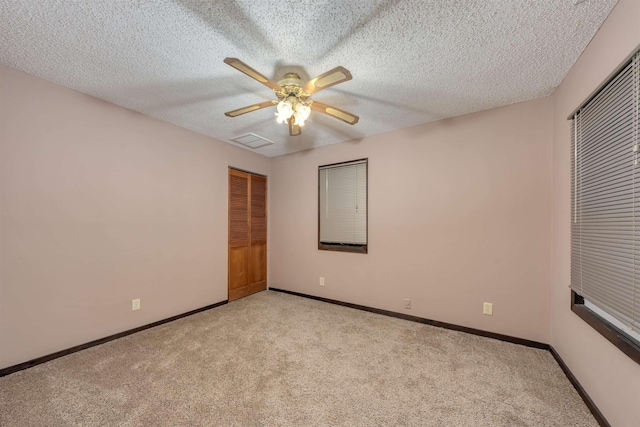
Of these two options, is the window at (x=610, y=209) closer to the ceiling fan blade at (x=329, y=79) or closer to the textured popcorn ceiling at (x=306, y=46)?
the textured popcorn ceiling at (x=306, y=46)

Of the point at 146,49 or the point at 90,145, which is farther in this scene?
the point at 90,145

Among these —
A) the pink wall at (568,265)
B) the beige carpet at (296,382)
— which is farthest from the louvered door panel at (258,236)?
the pink wall at (568,265)

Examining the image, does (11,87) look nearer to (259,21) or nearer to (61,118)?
(61,118)

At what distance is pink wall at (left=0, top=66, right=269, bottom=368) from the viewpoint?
202cm

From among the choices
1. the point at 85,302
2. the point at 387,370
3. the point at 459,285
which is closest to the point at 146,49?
the point at 85,302

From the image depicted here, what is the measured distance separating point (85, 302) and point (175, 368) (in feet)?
3.98

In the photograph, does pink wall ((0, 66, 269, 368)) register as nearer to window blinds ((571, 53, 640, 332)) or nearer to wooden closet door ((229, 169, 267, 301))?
wooden closet door ((229, 169, 267, 301))

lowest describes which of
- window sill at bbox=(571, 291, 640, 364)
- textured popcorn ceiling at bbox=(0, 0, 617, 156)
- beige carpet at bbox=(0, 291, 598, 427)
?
beige carpet at bbox=(0, 291, 598, 427)

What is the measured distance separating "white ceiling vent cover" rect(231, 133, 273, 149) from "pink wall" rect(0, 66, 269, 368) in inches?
18.7

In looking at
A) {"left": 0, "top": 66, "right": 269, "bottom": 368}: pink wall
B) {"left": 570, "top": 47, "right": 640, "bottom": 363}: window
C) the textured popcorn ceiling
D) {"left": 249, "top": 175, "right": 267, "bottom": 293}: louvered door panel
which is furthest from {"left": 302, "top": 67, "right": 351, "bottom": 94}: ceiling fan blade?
{"left": 249, "top": 175, "right": 267, "bottom": 293}: louvered door panel

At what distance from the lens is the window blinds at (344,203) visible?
3.59m

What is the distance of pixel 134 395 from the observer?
1.73m

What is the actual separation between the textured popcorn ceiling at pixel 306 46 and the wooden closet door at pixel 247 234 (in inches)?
67.3

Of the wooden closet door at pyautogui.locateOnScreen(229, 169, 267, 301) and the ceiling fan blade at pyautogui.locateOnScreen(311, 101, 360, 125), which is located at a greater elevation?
the ceiling fan blade at pyautogui.locateOnScreen(311, 101, 360, 125)
